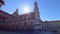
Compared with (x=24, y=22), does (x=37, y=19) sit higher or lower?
higher

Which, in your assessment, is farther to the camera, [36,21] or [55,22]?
[36,21]

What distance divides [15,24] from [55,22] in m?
12.7

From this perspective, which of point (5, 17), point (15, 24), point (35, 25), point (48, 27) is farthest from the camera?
point (5, 17)

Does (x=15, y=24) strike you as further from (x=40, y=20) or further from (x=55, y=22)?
(x=55, y=22)

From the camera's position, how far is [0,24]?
31656mm

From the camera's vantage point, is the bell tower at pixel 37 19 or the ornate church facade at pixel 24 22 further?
the ornate church facade at pixel 24 22

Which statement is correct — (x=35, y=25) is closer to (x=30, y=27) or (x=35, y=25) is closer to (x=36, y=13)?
(x=30, y=27)

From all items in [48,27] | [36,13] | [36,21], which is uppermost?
[36,13]

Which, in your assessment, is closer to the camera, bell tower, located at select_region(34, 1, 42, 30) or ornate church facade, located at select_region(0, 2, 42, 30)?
bell tower, located at select_region(34, 1, 42, 30)

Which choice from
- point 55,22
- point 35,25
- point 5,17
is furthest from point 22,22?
point 55,22

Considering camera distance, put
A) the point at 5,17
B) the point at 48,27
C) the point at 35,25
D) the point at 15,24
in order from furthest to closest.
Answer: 1. the point at 5,17
2. the point at 15,24
3. the point at 35,25
4. the point at 48,27

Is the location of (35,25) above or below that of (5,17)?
below

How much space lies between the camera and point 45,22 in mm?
27484

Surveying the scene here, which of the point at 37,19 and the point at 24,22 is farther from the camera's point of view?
the point at 24,22
